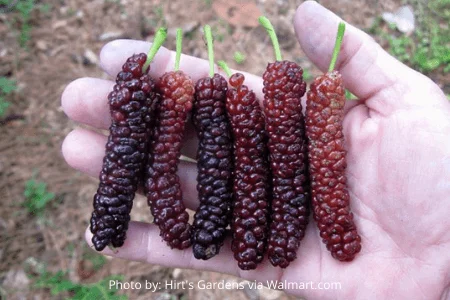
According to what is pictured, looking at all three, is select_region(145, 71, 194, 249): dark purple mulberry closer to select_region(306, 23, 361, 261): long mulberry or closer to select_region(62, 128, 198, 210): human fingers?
select_region(62, 128, 198, 210): human fingers

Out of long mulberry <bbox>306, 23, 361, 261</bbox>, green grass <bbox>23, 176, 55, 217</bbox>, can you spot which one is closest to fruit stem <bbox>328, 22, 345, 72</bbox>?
long mulberry <bbox>306, 23, 361, 261</bbox>

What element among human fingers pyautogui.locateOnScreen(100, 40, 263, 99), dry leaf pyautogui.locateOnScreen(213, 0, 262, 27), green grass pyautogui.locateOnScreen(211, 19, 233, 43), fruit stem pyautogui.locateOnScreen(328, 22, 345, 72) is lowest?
green grass pyautogui.locateOnScreen(211, 19, 233, 43)

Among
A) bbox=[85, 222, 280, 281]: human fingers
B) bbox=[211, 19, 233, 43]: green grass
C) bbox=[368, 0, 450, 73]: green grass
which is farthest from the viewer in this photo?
bbox=[211, 19, 233, 43]: green grass

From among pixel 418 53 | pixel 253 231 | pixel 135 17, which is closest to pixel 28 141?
pixel 135 17

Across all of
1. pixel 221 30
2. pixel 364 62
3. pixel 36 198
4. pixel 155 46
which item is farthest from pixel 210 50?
pixel 36 198

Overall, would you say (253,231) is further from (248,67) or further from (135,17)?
(135,17)

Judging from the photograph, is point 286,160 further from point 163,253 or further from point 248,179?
point 163,253

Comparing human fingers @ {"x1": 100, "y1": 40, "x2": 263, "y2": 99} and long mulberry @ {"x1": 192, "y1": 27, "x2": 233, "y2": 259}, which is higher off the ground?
human fingers @ {"x1": 100, "y1": 40, "x2": 263, "y2": 99}
